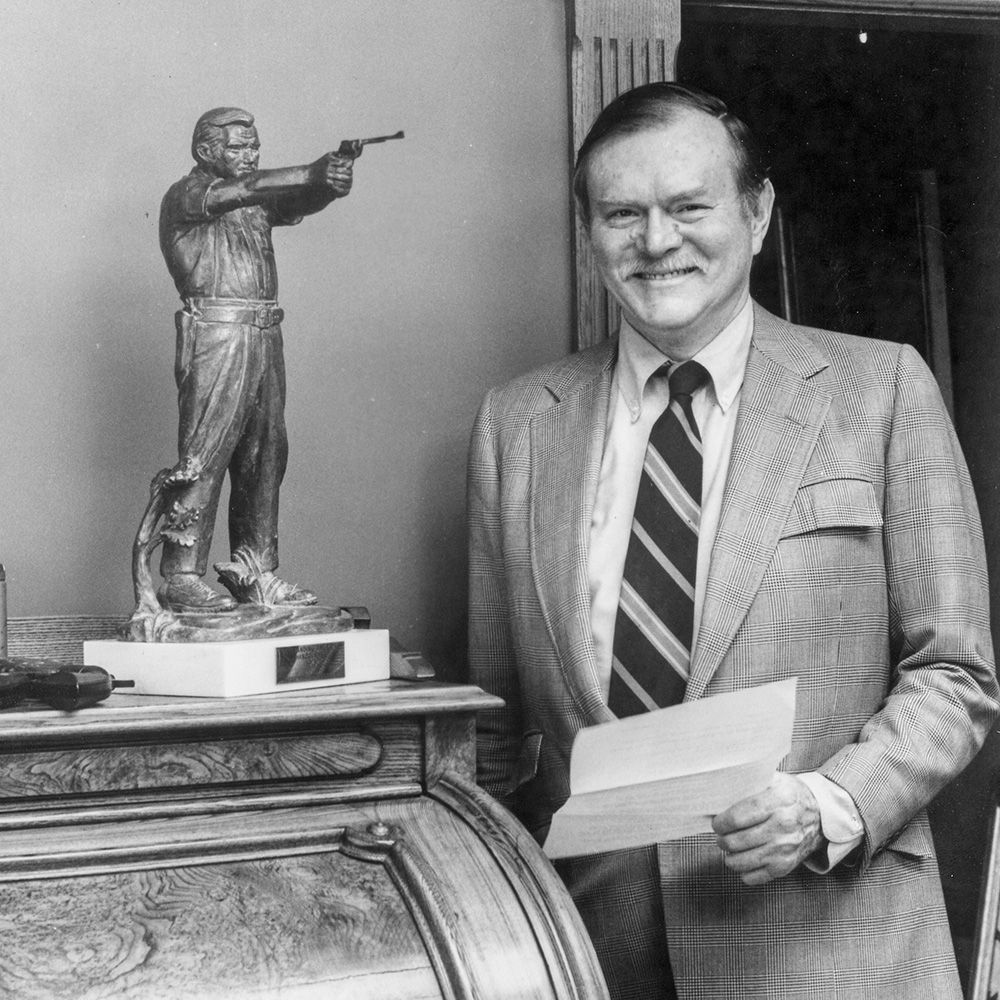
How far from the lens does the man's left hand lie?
4.77ft

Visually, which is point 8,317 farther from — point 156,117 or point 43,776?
point 43,776

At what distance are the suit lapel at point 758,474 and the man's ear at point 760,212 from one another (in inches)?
5.4

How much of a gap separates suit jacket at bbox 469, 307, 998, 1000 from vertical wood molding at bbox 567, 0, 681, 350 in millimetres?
434

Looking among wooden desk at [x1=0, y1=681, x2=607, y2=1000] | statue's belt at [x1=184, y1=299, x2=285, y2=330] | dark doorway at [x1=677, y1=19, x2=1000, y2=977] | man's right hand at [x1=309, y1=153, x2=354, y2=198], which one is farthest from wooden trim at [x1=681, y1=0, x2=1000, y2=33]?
wooden desk at [x1=0, y1=681, x2=607, y2=1000]

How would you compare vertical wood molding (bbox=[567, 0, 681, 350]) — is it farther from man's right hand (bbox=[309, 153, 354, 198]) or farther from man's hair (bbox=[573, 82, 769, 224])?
man's right hand (bbox=[309, 153, 354, 198])

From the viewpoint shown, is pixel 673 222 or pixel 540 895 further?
pixel 673 222

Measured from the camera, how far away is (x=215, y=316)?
1551 millimetres

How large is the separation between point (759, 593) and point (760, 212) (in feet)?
1.77

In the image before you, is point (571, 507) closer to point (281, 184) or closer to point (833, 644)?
point (833, 644)

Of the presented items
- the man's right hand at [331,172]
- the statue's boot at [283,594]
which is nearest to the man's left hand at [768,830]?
the statue's boot at [283,594]

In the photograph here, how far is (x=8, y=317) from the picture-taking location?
1929mm

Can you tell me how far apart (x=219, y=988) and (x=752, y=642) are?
77cm

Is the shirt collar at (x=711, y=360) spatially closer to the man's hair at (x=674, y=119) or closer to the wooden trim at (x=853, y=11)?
the man's hair at (x=674, y=119)

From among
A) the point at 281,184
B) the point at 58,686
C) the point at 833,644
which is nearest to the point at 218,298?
the point at 281,184
